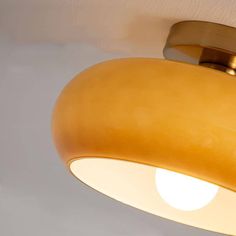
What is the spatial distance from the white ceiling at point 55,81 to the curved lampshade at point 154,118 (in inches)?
6.2

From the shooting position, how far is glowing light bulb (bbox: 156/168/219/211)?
0.62 m

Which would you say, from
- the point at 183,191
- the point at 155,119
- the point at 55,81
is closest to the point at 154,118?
the point at 155,119

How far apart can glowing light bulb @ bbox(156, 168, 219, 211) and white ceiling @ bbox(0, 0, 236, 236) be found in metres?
0.19

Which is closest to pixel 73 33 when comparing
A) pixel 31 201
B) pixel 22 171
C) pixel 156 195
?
pixel 156 195

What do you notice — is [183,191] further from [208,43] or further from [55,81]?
[55,81]

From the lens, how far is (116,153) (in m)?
0.49

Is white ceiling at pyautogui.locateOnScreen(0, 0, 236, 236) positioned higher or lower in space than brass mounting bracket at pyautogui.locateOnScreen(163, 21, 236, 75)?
higher

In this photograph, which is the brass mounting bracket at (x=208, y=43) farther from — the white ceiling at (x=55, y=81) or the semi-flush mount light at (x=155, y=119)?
the semi-flush mount light at (x=155, y=119)

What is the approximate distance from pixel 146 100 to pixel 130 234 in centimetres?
150

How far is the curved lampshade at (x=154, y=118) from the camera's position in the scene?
Answer: 1.55ft

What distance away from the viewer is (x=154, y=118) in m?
0.48

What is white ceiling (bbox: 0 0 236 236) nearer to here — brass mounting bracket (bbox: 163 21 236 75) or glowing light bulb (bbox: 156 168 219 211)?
brass mounting bracket (bbox: 163 21 236 75)

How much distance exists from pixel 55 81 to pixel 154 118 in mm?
545

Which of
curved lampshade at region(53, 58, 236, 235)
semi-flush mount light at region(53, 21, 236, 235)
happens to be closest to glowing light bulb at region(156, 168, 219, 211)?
semi-flush mount light at region(53, 21, 236, 235)
